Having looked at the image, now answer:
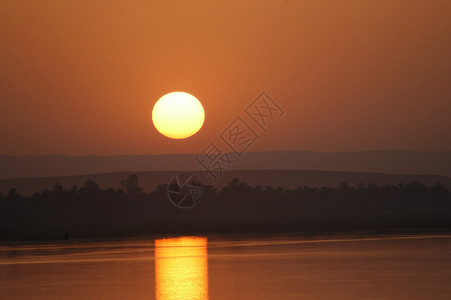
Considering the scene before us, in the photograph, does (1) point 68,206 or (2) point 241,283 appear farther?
(1) point 68,206

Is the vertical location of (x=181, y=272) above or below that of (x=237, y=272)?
above

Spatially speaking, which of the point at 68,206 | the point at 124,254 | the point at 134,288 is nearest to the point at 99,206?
the point at 68,206

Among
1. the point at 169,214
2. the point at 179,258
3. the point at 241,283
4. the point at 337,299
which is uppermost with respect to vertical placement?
the point at 169,214

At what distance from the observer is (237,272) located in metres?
19.7

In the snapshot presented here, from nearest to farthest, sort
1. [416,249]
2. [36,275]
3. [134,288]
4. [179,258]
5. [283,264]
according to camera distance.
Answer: [134,288] → [36,275] → [283,264] → [179,258] → [416,249]

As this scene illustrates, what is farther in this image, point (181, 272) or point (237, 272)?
point (181, 272)

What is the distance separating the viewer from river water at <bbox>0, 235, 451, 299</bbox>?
16.0m

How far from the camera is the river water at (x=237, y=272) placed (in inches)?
629

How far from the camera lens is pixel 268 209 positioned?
147125mm

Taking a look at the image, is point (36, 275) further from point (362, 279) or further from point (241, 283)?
point (362, 279)

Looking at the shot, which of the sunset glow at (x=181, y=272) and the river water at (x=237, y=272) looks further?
the river water at (x=237, y=272)

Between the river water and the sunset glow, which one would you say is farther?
the river water

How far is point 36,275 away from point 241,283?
20.7ft

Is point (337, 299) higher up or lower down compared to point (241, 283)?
lower down
